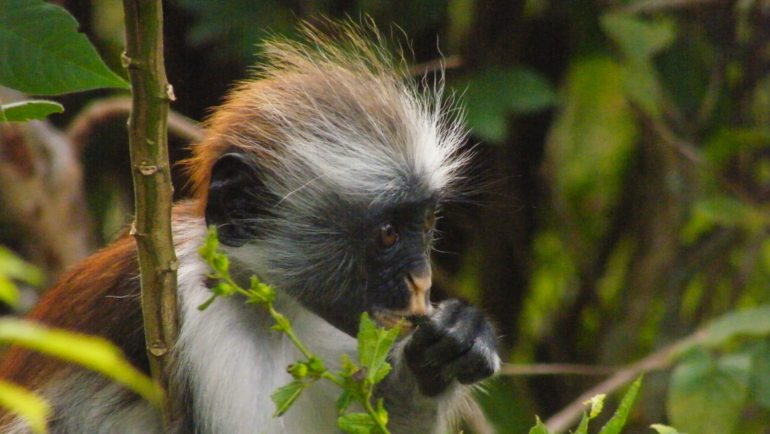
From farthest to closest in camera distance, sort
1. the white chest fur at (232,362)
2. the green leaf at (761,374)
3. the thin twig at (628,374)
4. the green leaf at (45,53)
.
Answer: the thin twig at (628,374), the green leaf at (761,374), the white chest fur at (232,362), the green leaf at (45,53)

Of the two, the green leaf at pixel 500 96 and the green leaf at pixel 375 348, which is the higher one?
the green leaf at pixel 375 348

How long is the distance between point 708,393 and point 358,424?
3030mm

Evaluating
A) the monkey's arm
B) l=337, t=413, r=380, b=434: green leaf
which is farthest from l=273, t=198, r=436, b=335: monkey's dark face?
l=337, t=413, r=380, b=434: green leaf

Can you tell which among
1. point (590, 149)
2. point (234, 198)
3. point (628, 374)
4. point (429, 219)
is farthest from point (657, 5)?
point (234, 198)

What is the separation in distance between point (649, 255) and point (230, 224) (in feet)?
13.7

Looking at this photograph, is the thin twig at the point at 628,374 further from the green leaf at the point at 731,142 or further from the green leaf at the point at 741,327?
the green leaf at the point at 731,142

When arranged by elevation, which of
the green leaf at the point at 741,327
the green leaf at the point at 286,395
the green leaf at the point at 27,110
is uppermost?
the green leaf at the point at 27,110

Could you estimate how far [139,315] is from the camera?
3.18 meters

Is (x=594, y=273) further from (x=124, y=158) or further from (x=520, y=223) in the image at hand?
(x=124, y=158)

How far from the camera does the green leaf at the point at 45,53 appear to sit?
1.95 meters

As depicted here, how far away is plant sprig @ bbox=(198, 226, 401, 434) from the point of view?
197cm

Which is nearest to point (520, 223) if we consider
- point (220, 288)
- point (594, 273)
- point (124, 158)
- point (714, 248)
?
point (594, 273)

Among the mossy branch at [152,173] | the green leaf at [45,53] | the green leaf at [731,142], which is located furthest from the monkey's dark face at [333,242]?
the green leaf at [731,142]

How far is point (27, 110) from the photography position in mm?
2080
